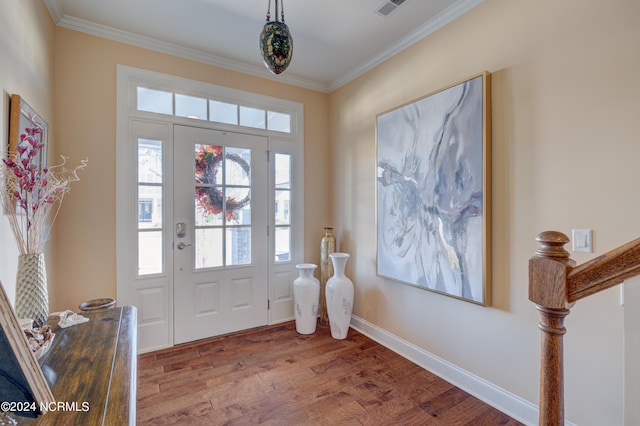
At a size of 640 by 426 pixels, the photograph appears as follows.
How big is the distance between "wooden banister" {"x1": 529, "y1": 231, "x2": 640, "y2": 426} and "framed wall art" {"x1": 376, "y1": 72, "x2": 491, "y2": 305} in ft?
4.22

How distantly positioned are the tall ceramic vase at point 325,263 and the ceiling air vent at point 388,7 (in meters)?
2.02

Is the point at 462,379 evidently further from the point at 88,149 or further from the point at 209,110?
the point at 88,149

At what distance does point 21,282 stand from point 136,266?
4.48ft

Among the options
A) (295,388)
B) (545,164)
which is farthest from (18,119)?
(545,164)

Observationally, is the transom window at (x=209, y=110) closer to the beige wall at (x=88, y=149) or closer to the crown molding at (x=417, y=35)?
the beige wall at (x=88, y=149)

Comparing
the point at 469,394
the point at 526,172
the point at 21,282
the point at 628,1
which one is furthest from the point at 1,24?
the point at 469,394

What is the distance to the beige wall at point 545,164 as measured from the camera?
4.87 ft

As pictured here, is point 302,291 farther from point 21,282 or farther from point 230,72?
point 230,72

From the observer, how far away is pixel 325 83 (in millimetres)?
A: 3555

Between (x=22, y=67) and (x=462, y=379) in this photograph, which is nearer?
(x=22, y=67)

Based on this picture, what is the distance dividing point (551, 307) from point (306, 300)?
2.42 metres

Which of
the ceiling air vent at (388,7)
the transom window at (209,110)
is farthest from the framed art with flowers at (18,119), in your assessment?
the ceiling air vent at (388,7)

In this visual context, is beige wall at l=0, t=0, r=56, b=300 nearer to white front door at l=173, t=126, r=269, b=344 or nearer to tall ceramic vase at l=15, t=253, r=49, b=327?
tall ceramic vase at l=15, t=253, r=49, b=327

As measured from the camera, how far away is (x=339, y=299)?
2.84 m
